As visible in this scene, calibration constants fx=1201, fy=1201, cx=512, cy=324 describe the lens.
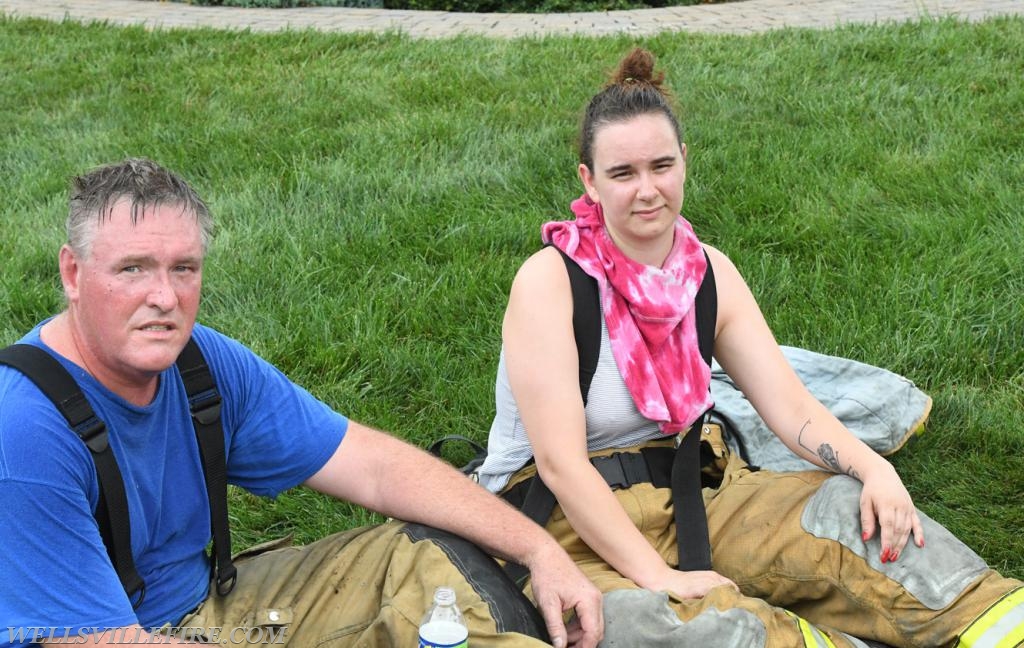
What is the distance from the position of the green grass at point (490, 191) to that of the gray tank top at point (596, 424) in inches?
25.7

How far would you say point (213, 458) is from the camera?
8.91ft

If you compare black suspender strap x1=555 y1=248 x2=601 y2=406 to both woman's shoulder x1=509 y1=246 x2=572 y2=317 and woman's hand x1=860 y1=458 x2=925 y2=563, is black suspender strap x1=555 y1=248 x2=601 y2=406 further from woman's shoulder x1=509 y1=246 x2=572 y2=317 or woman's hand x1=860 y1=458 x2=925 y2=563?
woman's hand x1=860 y1=458 x2=925 y2=563

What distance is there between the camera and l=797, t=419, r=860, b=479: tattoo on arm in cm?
327

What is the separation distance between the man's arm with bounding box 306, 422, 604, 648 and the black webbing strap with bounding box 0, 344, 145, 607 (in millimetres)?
614

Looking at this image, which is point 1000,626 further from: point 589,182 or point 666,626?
point 589,182

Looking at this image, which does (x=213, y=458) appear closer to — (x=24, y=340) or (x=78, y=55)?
(x=24, y=340)

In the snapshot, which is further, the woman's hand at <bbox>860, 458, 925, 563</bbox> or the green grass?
the green grass

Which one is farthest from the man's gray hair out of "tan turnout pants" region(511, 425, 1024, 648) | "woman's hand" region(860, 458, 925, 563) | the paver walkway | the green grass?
the paver walkway

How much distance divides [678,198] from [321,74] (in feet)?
16.7

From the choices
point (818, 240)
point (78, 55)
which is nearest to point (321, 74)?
point (78, 55)

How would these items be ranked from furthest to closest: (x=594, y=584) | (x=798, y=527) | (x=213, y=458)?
(x=798, y=527) < (x=594, y=584) < (x=213, y=458)

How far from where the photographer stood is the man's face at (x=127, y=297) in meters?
2.50

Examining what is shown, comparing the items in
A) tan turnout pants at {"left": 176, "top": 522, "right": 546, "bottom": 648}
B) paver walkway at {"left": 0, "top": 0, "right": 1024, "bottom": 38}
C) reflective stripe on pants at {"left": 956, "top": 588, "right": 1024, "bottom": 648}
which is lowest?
reflective stripe on pants at {"left": 956, "top": 588, "right": 1024, "bottom": 648}

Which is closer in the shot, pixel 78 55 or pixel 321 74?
pixel 321 74
